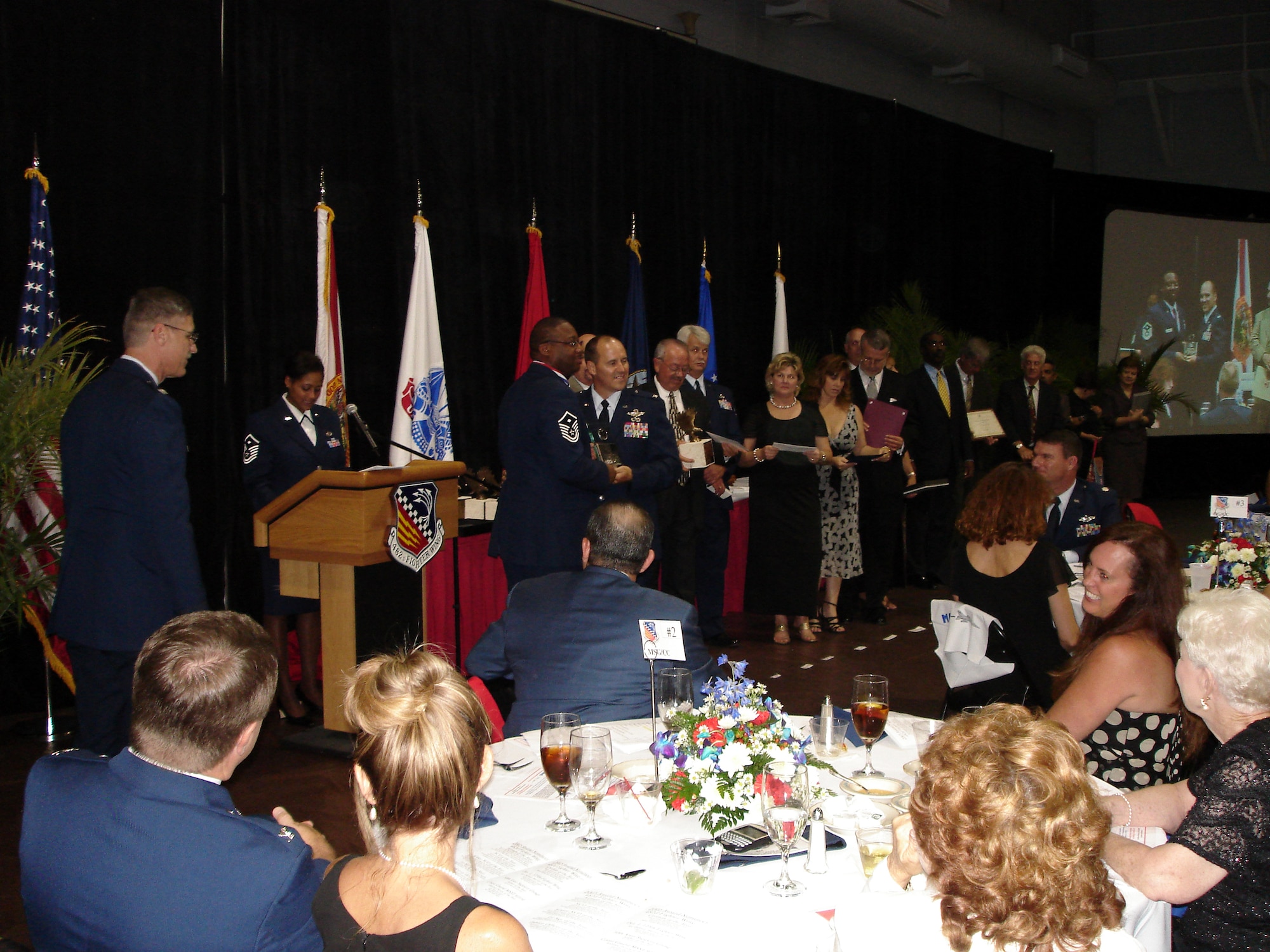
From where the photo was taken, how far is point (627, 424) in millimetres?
5098

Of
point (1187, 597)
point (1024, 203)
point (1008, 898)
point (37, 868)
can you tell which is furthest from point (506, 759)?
point (1024, 203)

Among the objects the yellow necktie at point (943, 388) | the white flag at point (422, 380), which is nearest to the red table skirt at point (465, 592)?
the white flag at point (422, 380)

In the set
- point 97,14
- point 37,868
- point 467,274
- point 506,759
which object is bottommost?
point 506,759

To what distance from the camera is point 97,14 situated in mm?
4688

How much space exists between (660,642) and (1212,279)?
13.3 meters

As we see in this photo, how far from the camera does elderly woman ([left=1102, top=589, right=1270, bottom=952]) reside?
1677mm

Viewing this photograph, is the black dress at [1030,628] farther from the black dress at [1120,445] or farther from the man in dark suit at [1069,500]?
the black dress at [1120,445]

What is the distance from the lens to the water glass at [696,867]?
1.58m

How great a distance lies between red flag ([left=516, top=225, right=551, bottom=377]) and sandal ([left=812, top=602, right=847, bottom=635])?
2314 millimetres

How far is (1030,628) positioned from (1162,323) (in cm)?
1118

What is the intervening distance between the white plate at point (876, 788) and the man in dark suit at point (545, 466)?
263 cm

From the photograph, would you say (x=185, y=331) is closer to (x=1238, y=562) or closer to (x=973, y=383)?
(x=1238, y=562)

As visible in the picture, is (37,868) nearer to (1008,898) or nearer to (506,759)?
(506,759)

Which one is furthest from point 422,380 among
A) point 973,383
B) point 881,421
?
point 973,383
